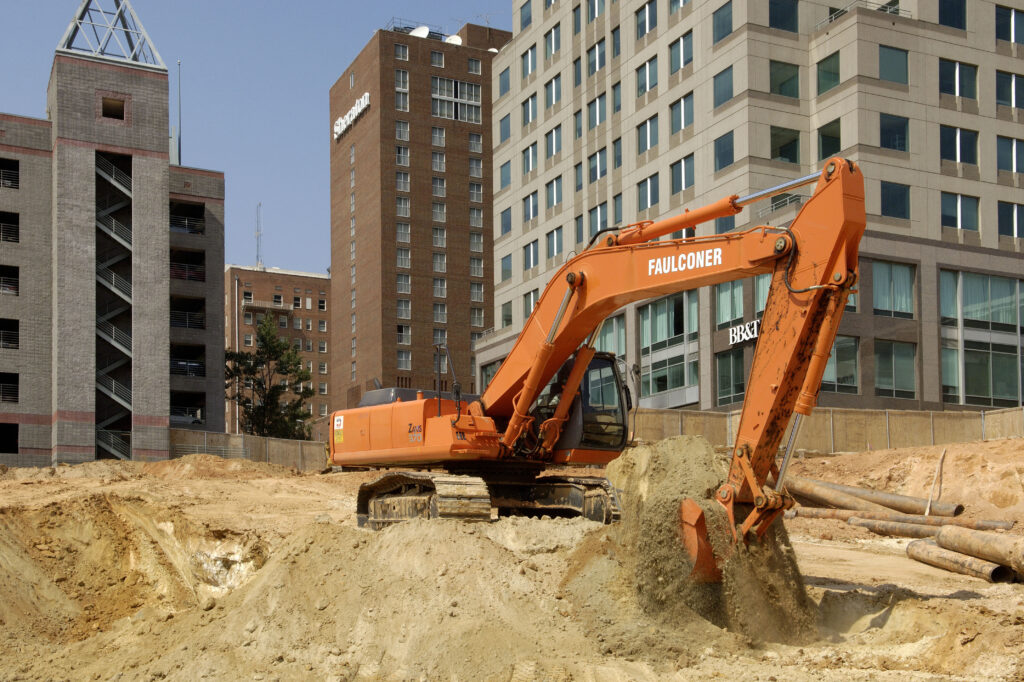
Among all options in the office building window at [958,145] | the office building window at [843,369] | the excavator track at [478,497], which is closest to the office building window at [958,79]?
the office building window at [958,145]

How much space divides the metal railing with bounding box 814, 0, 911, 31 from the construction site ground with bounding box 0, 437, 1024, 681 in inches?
1332

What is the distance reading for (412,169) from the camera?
3703 inches

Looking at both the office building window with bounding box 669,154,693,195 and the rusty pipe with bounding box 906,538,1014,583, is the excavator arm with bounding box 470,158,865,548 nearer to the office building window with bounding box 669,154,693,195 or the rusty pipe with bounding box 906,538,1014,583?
the rusty pipe with bounding box 906,538,1014,583

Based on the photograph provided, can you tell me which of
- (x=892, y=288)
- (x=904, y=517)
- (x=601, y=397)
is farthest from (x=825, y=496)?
(x=892, y=288)

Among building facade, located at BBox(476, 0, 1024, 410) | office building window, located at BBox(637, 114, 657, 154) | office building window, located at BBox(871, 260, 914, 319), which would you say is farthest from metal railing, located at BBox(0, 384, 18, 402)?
office building window, located at BBox(871, 260, 914, 319)

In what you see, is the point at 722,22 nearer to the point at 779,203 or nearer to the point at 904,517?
the point at 779,203

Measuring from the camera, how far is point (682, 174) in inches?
1940

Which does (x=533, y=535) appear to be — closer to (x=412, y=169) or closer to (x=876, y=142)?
(x=876, y=142)

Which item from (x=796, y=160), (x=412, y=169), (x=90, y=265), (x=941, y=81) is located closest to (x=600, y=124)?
(x=796, y=160)

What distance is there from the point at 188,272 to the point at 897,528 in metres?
47.4

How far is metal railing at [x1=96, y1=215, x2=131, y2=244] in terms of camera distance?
51750 mm

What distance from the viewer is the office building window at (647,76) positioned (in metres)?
52.2

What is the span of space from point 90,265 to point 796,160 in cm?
3261

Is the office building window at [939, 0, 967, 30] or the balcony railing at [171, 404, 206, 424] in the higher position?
the office building window at [939, 0, 967, 30]
